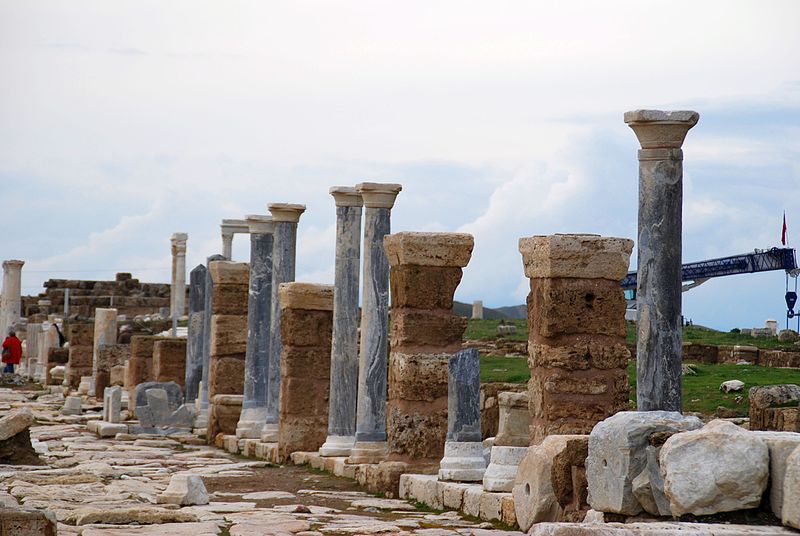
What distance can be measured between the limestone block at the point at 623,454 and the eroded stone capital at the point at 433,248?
6.07 m

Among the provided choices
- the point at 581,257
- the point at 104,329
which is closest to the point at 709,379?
the point at 581,257

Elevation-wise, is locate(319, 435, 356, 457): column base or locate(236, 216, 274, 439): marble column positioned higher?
locate(236, 216, 274, 439): marble column

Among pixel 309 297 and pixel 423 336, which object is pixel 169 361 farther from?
pixel 423 336

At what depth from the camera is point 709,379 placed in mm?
19609

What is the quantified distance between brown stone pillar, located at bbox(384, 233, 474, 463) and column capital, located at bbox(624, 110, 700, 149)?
411cm

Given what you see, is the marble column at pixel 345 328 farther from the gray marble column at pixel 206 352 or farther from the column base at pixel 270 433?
the gray marble column at pixel 206 352

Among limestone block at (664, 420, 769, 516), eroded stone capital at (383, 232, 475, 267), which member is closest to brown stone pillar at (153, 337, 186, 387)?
eroded stone capital at (383, 232, 475, 267)

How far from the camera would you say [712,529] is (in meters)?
6.68

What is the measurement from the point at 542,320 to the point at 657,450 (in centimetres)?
365

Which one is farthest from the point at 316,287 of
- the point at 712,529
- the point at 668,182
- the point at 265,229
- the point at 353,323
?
the point at 712,529

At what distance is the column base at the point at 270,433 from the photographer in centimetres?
1875

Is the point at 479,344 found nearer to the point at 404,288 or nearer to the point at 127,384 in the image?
the point at 127,384

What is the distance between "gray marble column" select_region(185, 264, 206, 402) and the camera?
24.1m

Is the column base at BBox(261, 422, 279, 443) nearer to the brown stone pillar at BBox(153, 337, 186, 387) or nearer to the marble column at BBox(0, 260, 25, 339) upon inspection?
the brown stone pillar at BBox(153, 337, 186, 387)
